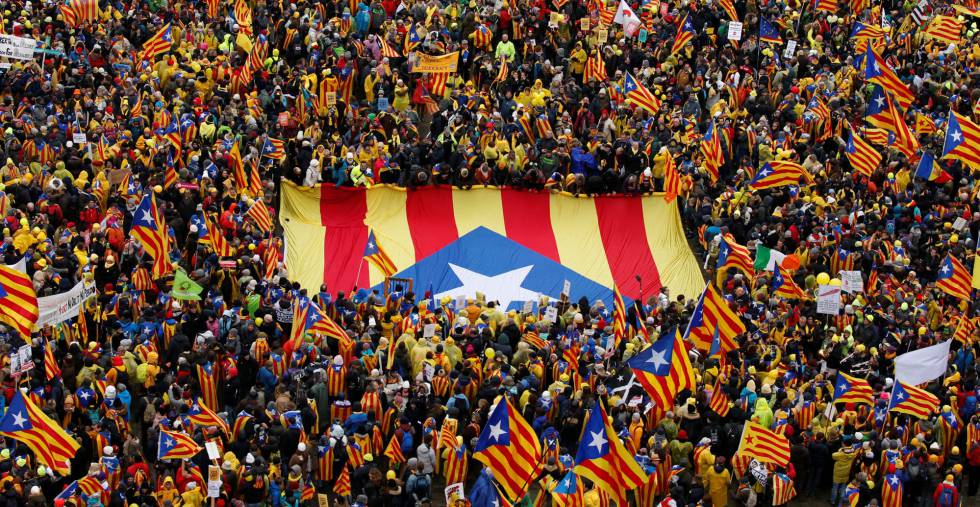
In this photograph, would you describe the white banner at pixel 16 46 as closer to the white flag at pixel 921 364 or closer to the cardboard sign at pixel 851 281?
the cardboard sign at pixel 851 281

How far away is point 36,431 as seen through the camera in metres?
29.9

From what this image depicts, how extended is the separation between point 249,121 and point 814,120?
12.0m

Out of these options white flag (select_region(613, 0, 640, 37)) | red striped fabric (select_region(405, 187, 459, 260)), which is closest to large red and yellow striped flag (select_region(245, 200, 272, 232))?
red striped fabric (select_region(405, 187, 459, 260))

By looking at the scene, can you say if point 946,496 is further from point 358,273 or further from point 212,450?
point 358,273

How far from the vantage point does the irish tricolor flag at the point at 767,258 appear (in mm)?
38219

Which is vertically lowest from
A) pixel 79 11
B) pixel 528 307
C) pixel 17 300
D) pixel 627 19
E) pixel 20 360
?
pixel 528 307

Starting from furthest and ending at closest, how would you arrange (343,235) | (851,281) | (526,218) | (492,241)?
(526,218)
(492,241)
(343,235)
(851,281)

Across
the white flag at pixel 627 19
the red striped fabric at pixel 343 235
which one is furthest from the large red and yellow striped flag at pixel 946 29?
the red striped fabric at pixel 343 235

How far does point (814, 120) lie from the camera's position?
43.5 m

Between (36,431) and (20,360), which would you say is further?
(20,360)

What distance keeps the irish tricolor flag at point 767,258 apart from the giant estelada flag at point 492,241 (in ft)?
5.05

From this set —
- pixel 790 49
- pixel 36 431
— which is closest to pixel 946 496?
pixel 36 431

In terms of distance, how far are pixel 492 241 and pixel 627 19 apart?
317 inches

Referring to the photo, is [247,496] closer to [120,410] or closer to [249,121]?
[120,410]
